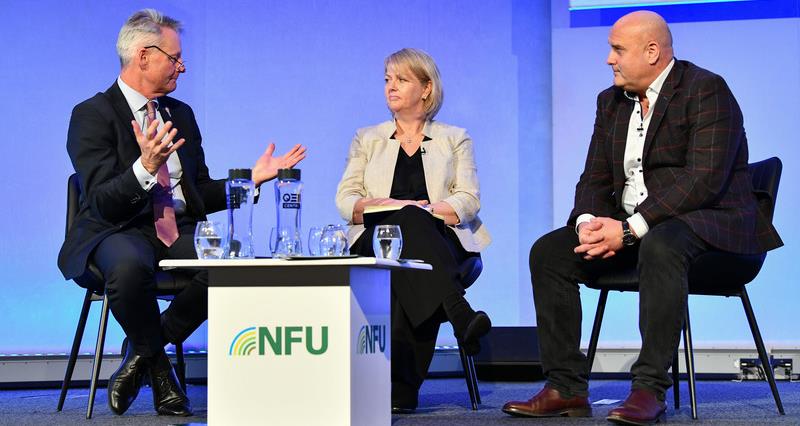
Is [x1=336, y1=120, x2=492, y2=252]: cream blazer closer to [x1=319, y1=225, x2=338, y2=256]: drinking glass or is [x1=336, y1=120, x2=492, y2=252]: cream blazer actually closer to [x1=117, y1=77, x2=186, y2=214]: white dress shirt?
[x1=117, y1=77, x2=186, y2=214]: white dress shirt

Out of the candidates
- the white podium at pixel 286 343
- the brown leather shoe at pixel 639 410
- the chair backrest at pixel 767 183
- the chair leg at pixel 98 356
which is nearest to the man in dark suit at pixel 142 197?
the chair leg at pixel 98 356

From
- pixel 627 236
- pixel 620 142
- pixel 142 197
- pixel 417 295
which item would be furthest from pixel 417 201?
pixel 142 197

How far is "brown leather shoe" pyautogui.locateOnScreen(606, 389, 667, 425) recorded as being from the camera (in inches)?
116

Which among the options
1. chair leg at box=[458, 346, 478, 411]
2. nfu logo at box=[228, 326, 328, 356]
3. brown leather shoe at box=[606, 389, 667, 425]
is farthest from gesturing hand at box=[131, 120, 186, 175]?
brown leather shoe at box=[606, 389, 667, 425]

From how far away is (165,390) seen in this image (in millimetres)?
3469

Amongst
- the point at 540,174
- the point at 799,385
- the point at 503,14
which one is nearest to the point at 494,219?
the point at 540,174

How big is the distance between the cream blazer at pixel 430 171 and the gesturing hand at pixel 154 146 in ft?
2.73

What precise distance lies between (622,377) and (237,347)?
9.35 ft

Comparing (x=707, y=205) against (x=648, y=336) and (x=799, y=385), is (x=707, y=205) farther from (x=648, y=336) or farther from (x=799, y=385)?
(x=799, y=385)

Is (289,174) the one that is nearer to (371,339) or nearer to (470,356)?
(371,339)

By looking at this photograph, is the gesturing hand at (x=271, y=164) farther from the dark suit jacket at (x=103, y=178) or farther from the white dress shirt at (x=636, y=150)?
the white dress shirt at (x=636, y=150)

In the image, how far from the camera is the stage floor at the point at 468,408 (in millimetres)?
3250

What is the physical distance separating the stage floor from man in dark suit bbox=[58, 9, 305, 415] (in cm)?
24

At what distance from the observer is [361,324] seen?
8.84ft
